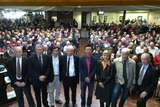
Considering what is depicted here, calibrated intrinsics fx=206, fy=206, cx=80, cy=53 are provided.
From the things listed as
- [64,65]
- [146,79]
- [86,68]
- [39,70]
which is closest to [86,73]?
[86,68]

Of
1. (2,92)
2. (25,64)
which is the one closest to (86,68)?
(25,64)

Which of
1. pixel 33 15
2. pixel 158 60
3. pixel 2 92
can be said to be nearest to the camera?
pixel 2 92

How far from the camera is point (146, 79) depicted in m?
3.98

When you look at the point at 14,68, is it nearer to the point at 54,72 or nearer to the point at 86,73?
the point at 54,72

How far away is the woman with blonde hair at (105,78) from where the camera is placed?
4215 mm

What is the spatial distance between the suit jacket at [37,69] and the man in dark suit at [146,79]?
6.27ft

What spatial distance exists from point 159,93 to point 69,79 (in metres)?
2.65

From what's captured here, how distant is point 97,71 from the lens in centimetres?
441

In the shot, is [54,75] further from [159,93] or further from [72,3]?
[159,93]

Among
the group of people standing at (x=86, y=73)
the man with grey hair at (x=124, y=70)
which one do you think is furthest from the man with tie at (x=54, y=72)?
the man with grey hair at (x=124, y=70)

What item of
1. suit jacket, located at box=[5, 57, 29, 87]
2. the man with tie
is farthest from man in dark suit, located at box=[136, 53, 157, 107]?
suit jacket, located at box=[5, 57, 29, 87]

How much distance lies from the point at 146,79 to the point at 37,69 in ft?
7.27

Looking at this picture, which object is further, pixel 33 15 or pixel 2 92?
pixel 33 15

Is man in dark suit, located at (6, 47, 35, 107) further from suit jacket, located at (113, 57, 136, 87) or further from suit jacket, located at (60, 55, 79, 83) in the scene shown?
suit jacket, located at (113, 57, 136, 87)
